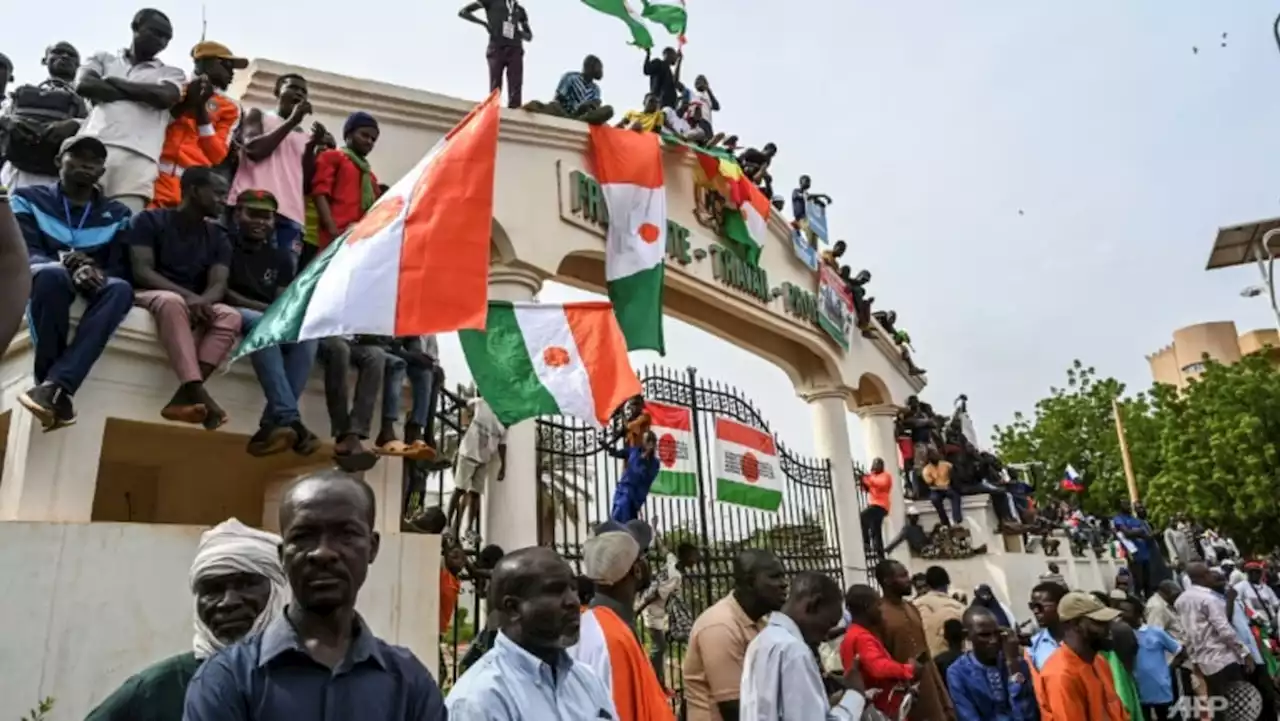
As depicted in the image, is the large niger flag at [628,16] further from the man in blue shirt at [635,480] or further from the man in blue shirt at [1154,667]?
the man in blue shirt at [1154,667]

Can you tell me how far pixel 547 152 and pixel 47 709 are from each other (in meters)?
6.33

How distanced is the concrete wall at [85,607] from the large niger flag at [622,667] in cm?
194

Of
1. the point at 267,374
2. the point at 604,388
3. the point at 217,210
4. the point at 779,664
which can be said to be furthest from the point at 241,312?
the point at 779,664

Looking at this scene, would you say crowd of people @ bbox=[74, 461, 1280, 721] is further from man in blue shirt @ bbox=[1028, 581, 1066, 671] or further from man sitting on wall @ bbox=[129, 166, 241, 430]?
man sitting on wall @ bbox=[129, 166, 241, 430]

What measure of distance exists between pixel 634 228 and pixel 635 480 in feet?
9.61

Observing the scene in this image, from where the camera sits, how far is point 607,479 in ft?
25.1

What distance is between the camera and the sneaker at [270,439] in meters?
3.87

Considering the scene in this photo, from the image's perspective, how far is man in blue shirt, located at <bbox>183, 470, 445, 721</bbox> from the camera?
1.53 meters

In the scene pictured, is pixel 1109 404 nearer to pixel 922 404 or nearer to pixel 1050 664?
pixel 922 404

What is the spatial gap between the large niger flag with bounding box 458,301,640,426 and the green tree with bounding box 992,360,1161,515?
29581mm

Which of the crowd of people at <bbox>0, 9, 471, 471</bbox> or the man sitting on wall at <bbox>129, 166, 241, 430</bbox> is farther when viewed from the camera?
the man sitting on wall at <bbox>129, 166, 241, 430</bbox>

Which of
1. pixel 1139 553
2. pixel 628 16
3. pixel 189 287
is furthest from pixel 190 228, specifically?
pixel 1139 553

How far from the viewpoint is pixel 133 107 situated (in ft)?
14.7

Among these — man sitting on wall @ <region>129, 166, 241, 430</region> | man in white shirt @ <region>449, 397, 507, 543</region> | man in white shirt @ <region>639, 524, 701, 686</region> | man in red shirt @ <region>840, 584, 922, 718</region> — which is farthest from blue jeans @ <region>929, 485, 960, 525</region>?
man sitting on wall @ <region>129, 166, 241, 430</region>
